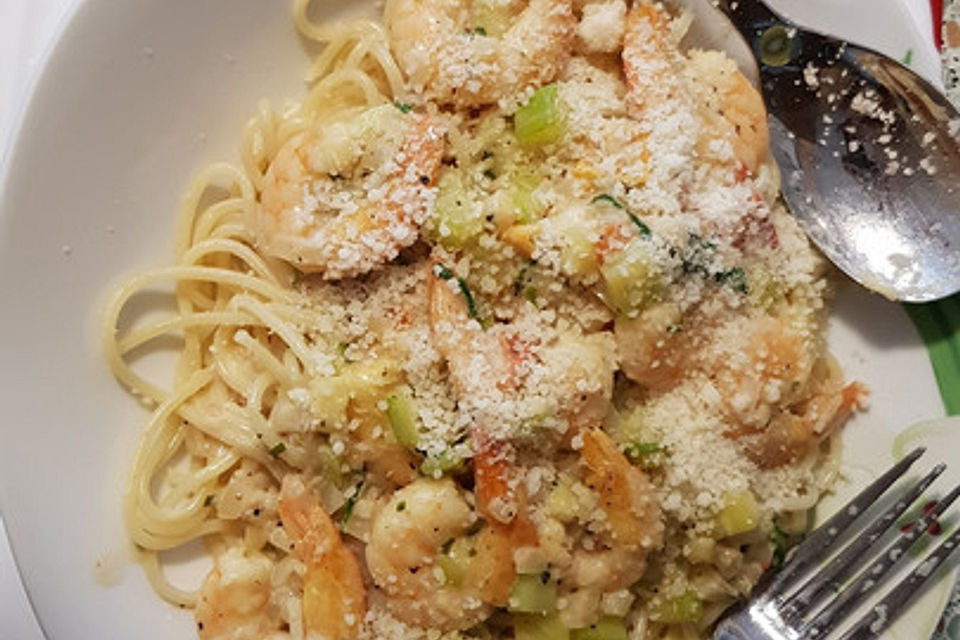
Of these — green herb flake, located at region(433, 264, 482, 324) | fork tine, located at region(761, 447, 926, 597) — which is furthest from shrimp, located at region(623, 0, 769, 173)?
fork tine, located at region(761, 447, 926, 597)

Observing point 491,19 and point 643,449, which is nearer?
point 643,449

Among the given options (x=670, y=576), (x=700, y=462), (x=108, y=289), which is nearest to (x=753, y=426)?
(x=700, y=462)

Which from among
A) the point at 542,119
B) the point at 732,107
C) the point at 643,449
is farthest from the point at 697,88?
the point at 643,449

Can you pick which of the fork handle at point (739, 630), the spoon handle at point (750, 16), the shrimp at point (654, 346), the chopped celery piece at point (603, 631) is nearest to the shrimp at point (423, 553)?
the chopped celery piece at point (603, 631)

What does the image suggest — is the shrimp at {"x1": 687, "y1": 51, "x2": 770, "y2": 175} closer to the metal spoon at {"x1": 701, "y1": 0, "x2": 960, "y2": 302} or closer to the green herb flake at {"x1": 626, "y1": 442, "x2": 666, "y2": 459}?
the metal spoon at {"x1": 701, "y1": 0, "x2": 960, "y2": 302}

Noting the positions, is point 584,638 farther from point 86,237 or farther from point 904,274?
point 86,237

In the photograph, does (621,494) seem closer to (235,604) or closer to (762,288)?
(762,288)

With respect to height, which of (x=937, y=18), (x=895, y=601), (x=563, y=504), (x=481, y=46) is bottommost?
(x=895, y=601)
